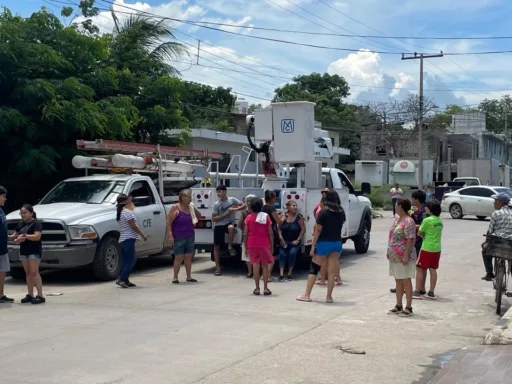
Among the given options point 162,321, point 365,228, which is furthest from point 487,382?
point 365,228

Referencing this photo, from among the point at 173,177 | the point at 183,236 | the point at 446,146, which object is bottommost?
the point at 183,236

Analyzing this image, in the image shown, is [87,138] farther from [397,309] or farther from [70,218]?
[397,309]

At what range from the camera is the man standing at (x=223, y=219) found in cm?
1309

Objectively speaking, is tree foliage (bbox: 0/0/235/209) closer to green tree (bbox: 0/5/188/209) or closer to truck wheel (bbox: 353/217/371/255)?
green tree (bbox: 0/5/188/209)

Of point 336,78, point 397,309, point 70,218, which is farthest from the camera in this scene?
point 336,78

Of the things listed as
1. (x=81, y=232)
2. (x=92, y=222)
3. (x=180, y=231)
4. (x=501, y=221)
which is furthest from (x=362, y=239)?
(x=81, y=232)

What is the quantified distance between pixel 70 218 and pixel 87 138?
18.2 feet

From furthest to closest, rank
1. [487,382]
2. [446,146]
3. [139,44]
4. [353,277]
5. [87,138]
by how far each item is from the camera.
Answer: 1. [446,146]
2. [139,44]
3. [87,138]
4. [353,277]
5. [487,382]

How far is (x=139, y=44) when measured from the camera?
70.4 ft

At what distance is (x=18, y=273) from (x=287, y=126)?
19.7ft

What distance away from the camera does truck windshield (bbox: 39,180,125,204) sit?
13117 mm

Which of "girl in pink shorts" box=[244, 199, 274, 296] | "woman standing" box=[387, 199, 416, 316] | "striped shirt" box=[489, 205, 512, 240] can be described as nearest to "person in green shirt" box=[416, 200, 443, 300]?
"striped shirt" box=[489, 205, 512, 240]

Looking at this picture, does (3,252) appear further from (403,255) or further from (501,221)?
(501,221)

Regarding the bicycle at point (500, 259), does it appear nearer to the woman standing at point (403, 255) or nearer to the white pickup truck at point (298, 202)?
the woman standing at point (403, 255)
